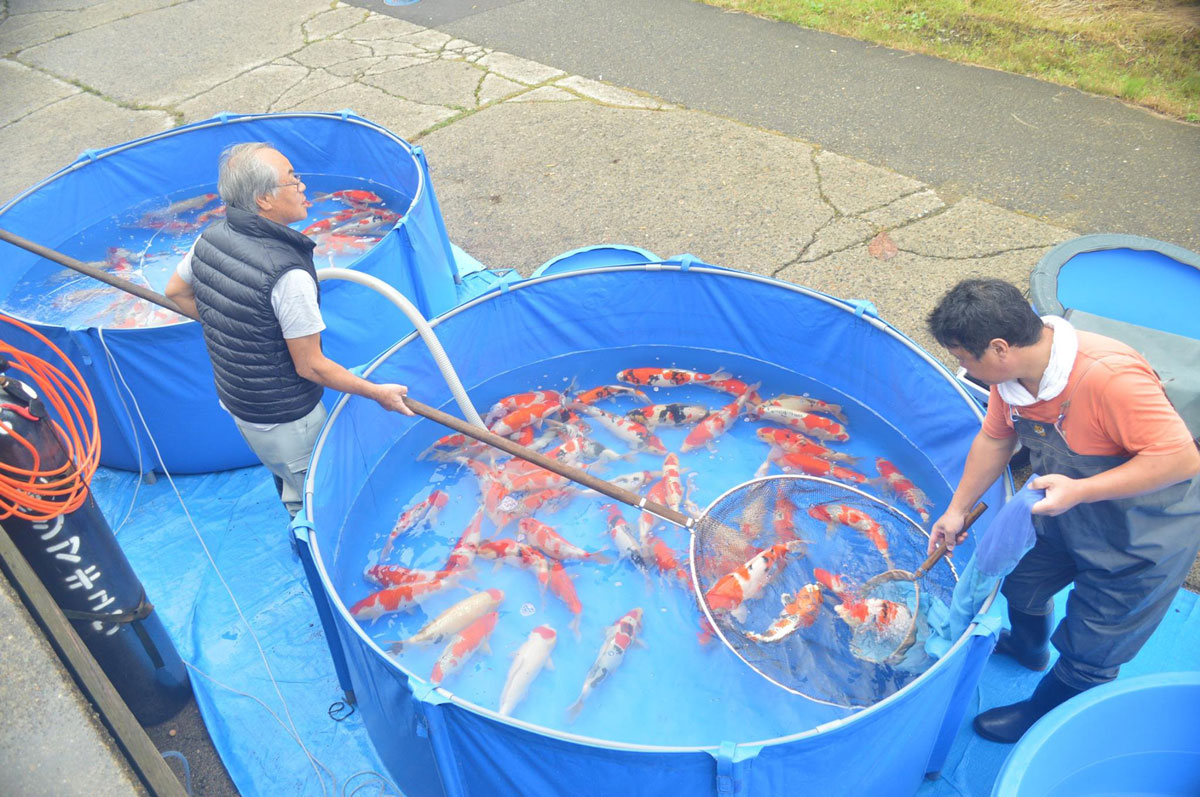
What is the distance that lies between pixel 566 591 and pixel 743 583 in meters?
0.95

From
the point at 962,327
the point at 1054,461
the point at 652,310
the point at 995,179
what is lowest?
the point at 995,179

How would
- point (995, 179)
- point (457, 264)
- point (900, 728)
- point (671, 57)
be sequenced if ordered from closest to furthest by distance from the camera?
point (900, 728) < point (457, 264) < point (995, 179) < point (671, 57)

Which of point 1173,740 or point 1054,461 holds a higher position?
point 1054,461

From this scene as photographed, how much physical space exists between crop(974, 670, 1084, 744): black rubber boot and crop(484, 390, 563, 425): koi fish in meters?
2.74

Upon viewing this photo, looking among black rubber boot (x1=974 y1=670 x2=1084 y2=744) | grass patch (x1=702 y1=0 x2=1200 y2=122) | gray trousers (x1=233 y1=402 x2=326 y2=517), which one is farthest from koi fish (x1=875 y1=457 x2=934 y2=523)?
grass patch (x1=702 y1=0 x2=1200 y2=122)

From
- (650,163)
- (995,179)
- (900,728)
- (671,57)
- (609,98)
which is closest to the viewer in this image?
(900,728)

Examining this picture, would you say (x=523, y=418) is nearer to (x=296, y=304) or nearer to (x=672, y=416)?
(x=672, y=416)

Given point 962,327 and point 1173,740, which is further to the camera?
point 1173,740

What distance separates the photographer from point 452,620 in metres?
3.65

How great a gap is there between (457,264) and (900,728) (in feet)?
15.1

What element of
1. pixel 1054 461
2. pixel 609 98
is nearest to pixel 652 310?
pixel 1054 461

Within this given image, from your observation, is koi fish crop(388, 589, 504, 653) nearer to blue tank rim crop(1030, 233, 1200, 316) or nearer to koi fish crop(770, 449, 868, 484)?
koi fish crop(770, 449, 868, 484)

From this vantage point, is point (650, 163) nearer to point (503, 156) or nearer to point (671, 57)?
point (503, 156)

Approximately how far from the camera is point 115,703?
2391 millimetres
